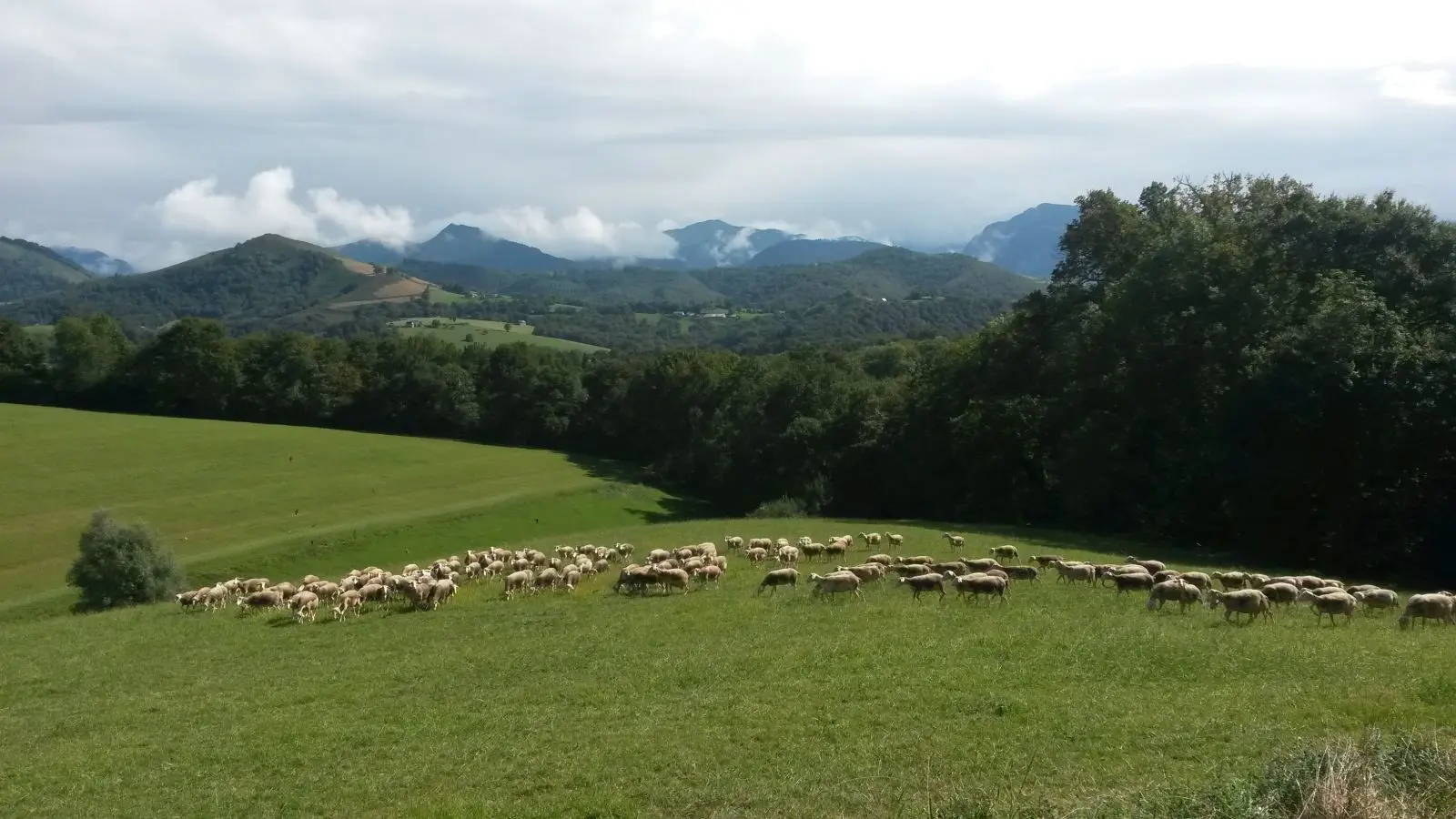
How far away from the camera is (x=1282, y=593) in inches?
898

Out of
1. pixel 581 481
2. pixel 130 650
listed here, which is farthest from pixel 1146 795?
pixel 581 481

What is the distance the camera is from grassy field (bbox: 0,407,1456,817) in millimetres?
12641

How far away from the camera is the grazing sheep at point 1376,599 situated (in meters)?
22.6

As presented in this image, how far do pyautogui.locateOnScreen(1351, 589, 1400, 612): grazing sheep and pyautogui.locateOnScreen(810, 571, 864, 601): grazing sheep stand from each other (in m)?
11.1

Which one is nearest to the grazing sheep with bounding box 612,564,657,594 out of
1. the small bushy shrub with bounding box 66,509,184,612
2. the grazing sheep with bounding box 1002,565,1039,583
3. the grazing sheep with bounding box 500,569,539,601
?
the grazing sheep with bounding box 500,569,539,601

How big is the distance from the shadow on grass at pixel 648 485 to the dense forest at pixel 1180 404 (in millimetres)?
2410

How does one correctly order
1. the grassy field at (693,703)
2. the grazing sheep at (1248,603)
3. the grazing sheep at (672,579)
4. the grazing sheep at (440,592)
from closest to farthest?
the grassy field at (693,703)
the grazing sheep at (1248,603)
the grazing sheep at (672,579)
the grazing sheep at (440,592)

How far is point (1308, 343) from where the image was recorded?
39.2 m

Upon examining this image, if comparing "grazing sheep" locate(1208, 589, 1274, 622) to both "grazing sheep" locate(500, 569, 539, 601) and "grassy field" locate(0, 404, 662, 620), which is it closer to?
"grazing sheep" locate(500, 569, 539, 601)

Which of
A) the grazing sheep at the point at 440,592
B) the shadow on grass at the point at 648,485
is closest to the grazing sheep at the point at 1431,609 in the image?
the grazing sheep at the point at 440,592

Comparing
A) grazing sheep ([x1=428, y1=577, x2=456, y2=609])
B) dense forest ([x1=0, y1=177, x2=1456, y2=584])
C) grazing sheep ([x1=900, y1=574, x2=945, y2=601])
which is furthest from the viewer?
dense forest ([x1=0, y1=177, x2=1456, y2=584])

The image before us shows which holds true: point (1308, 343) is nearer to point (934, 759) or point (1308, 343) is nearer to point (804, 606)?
point (804, 606)

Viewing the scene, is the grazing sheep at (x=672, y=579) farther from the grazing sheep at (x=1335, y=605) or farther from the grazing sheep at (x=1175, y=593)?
the grazing sheep at (x=1335, y=605)

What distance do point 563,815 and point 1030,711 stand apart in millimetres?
6776
